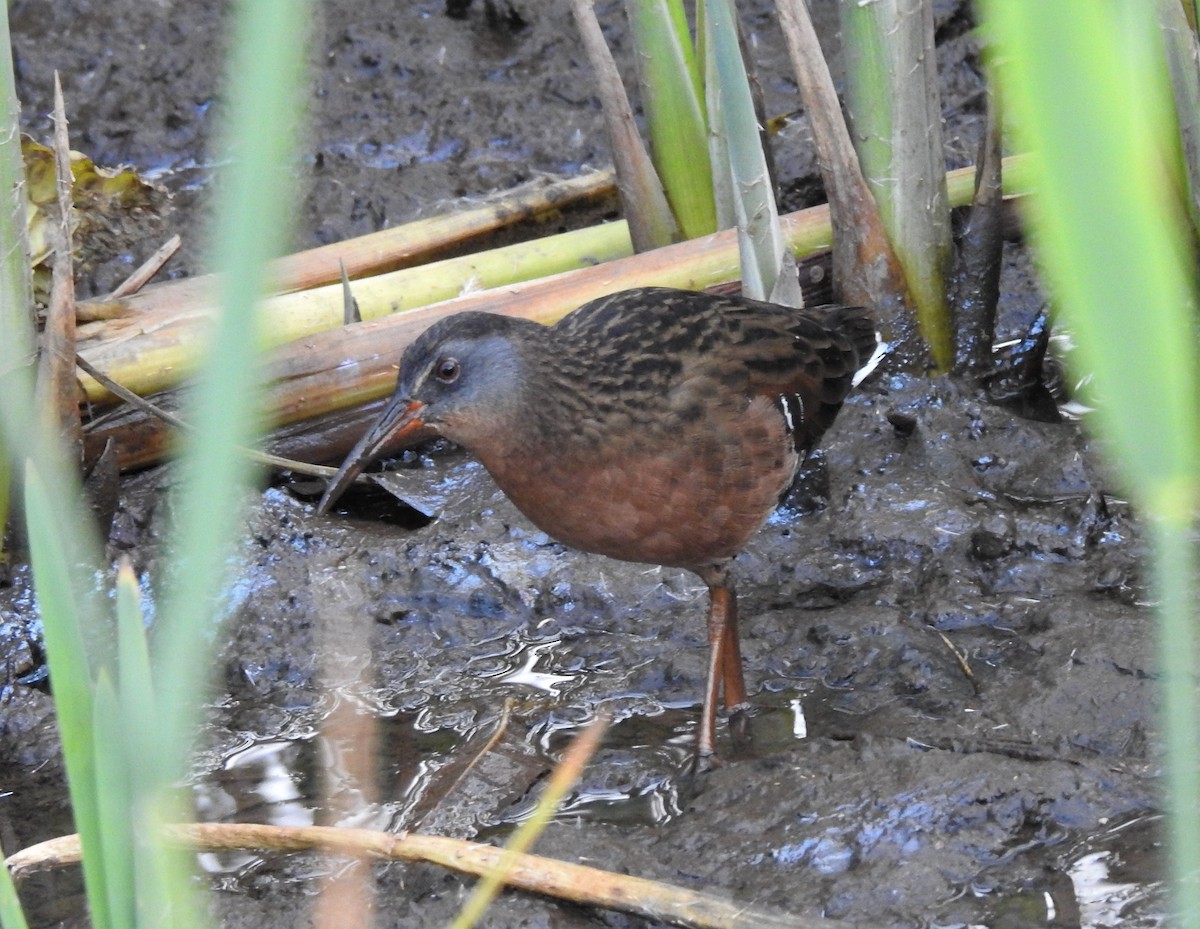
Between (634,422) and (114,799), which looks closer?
(114,799)

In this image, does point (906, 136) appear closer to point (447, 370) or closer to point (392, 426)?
point (447, 370)

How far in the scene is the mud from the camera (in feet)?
8.15

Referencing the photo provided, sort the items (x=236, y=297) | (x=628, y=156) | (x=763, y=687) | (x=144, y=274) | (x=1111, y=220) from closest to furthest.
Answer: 1. (x=1111, y=220)
2. (x=236, y=297)
3. (x=763, y=687)
4. (x=628, y=156)
5. (x=144, y=274)

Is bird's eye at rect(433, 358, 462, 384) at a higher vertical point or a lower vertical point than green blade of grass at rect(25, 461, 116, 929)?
lower

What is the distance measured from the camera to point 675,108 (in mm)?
3838

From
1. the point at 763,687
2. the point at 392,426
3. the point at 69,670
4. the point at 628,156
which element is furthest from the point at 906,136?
the point at 69,670

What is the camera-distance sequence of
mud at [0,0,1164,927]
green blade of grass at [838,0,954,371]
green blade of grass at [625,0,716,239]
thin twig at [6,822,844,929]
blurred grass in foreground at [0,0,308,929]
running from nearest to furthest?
blurred grass in foreground at [0,0,308,929]
thin twig at [6,822,844,929]
mud at [0,0,1164,927]
green blade of grass at [838,0,954,371]
green blade of grass at [625,0,716,239]

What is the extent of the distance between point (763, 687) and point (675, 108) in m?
1.59

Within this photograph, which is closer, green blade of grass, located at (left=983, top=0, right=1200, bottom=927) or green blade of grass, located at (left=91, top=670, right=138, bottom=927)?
green blade of grass, located at (left=983, top=0, right=1200, bottom=927)

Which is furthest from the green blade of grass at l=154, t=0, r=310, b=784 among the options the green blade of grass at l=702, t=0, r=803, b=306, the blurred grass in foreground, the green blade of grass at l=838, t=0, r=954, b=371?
the green blade of grass at l=838, t=0, r=954, b=371

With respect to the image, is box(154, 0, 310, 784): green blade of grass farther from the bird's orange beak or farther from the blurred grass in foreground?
the bird's orange beak

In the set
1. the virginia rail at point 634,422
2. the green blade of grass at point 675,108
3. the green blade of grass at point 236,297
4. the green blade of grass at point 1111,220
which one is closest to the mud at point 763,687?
the virginia rail at point 634,422

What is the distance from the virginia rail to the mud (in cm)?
30

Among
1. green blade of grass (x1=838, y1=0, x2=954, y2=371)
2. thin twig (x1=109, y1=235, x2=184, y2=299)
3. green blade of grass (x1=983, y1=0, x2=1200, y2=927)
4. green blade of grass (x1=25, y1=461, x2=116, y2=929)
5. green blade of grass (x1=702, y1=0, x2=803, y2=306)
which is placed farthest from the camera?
thin twig (x1=109, y1=235, x2=184, y2=299)
